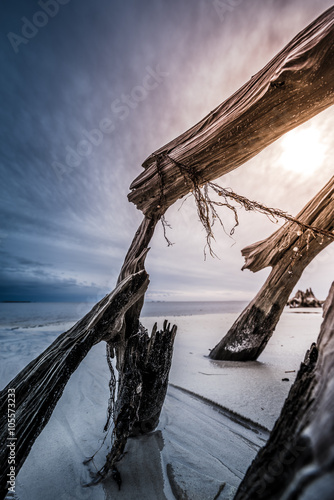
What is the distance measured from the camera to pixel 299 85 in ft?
4.25

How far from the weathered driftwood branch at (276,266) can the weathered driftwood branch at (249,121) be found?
2478 mm

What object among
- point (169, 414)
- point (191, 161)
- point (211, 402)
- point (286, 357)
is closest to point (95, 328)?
point (191, 161)

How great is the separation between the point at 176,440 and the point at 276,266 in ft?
10.5

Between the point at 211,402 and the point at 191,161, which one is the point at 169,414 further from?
the point at 191,161

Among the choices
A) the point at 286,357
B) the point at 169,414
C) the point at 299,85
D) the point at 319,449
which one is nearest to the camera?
the point at 319,449

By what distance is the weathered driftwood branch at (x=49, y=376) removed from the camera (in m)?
1.22

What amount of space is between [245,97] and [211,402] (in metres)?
3.46

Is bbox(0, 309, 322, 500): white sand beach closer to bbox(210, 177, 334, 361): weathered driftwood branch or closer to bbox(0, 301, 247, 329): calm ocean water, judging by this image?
bbox(210, 177, 334, 361): weathered driftwood branch

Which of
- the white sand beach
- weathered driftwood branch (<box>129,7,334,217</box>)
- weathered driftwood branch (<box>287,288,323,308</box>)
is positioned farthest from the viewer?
weathered driftwood branch (<box>287,288,323,308</box>)

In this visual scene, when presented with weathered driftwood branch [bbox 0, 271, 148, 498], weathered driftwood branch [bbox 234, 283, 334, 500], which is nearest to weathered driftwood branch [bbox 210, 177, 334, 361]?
weathered driftwood branch [bbox 0, 271, 148, 498]

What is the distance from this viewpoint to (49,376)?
54.0 inches

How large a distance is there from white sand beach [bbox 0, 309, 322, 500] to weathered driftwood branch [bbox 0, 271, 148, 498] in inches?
33.8

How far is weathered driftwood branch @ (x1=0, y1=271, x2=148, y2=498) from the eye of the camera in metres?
1.22

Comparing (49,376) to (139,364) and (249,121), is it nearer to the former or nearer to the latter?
(139,364)
